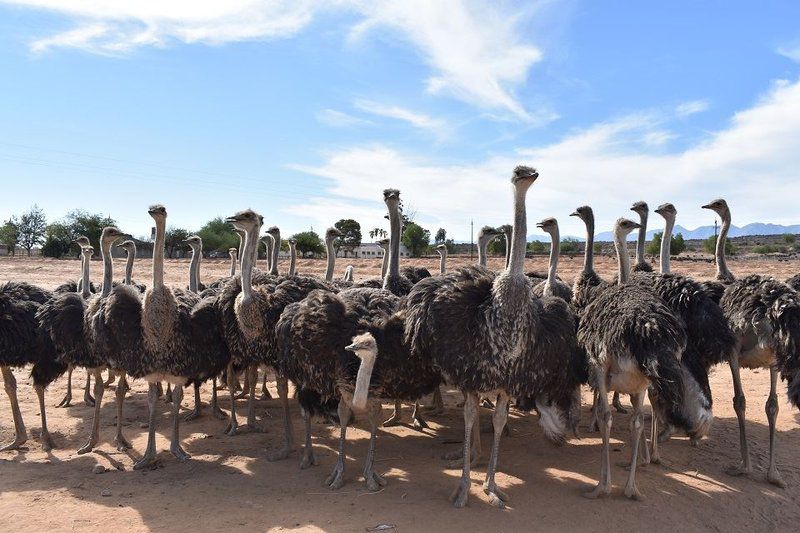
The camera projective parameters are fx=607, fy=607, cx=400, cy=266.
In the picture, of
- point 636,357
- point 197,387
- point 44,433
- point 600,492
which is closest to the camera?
point 636,357

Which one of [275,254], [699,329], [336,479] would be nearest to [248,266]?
[336,479]

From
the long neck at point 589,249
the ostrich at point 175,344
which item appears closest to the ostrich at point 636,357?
the long neck at point 589,249

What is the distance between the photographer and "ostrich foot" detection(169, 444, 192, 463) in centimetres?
636

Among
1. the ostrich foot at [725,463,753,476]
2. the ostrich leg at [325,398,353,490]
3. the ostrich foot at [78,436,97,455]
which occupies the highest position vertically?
the ostrich leg at [325,398,353,490]

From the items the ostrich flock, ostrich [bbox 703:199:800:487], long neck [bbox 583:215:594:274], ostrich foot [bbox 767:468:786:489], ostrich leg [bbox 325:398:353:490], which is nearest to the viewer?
the ostrich flock

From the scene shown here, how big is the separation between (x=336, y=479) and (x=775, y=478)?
415 cm

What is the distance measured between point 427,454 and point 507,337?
2245 millimetres

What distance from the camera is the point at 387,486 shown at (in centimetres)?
554

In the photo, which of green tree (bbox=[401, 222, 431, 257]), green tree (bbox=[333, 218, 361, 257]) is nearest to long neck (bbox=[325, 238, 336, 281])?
green tree (bbox=[401, 222, 431, 257])

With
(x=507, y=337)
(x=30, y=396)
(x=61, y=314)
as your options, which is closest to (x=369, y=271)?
(x=30, y=396)

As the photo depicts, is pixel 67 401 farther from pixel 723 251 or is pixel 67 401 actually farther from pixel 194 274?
pixel 723 251

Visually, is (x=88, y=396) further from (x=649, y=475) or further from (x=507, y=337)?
(x=649, y=475)

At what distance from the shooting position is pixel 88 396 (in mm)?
8516

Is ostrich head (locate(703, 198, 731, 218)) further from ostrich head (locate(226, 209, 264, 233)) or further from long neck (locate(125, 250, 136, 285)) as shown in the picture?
long neck (locate(125, 250, 136, 285))
